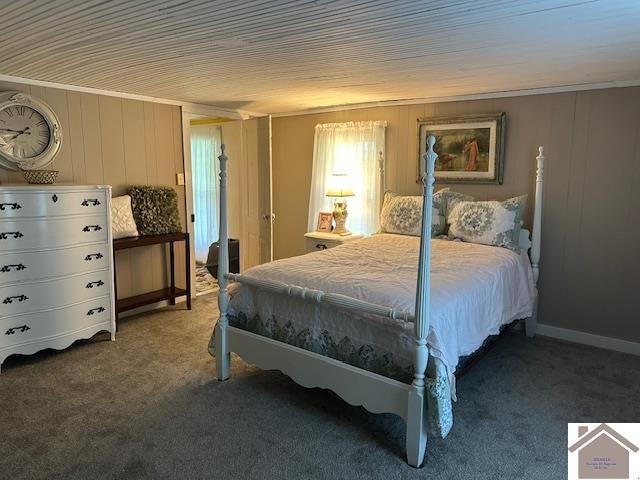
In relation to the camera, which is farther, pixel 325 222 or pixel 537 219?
pixel 325 222

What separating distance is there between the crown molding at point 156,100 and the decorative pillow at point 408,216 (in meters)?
2.03

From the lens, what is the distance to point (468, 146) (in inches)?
157

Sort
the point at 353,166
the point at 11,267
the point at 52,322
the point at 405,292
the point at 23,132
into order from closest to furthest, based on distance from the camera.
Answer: the point at 405,292
the point at 11,267
the point at 52,322
the point at 23,132
the point at 353,166

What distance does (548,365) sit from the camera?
126 inches

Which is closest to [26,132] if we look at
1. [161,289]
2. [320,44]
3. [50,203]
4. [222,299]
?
[50,203]

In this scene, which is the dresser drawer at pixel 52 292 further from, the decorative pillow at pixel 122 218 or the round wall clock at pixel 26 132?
the round wall clock at pixel 26 132

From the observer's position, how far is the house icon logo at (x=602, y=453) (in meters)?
2.05

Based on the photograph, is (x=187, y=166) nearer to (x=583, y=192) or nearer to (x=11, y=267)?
(x=11, y=267)

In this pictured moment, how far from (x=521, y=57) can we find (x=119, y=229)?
3.27 m

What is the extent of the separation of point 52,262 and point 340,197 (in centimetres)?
271

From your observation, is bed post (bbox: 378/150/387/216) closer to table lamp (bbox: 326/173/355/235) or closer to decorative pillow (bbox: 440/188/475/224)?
table lamp (bbox: 326/173/355/235)

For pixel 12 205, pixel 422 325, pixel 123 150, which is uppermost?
pixel 123 150

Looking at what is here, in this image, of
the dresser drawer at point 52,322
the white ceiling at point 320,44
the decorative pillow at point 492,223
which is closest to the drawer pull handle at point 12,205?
the dresser drawer at point 52,322

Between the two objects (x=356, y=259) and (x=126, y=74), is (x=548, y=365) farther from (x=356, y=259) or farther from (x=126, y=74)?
(x=126, y=74)
